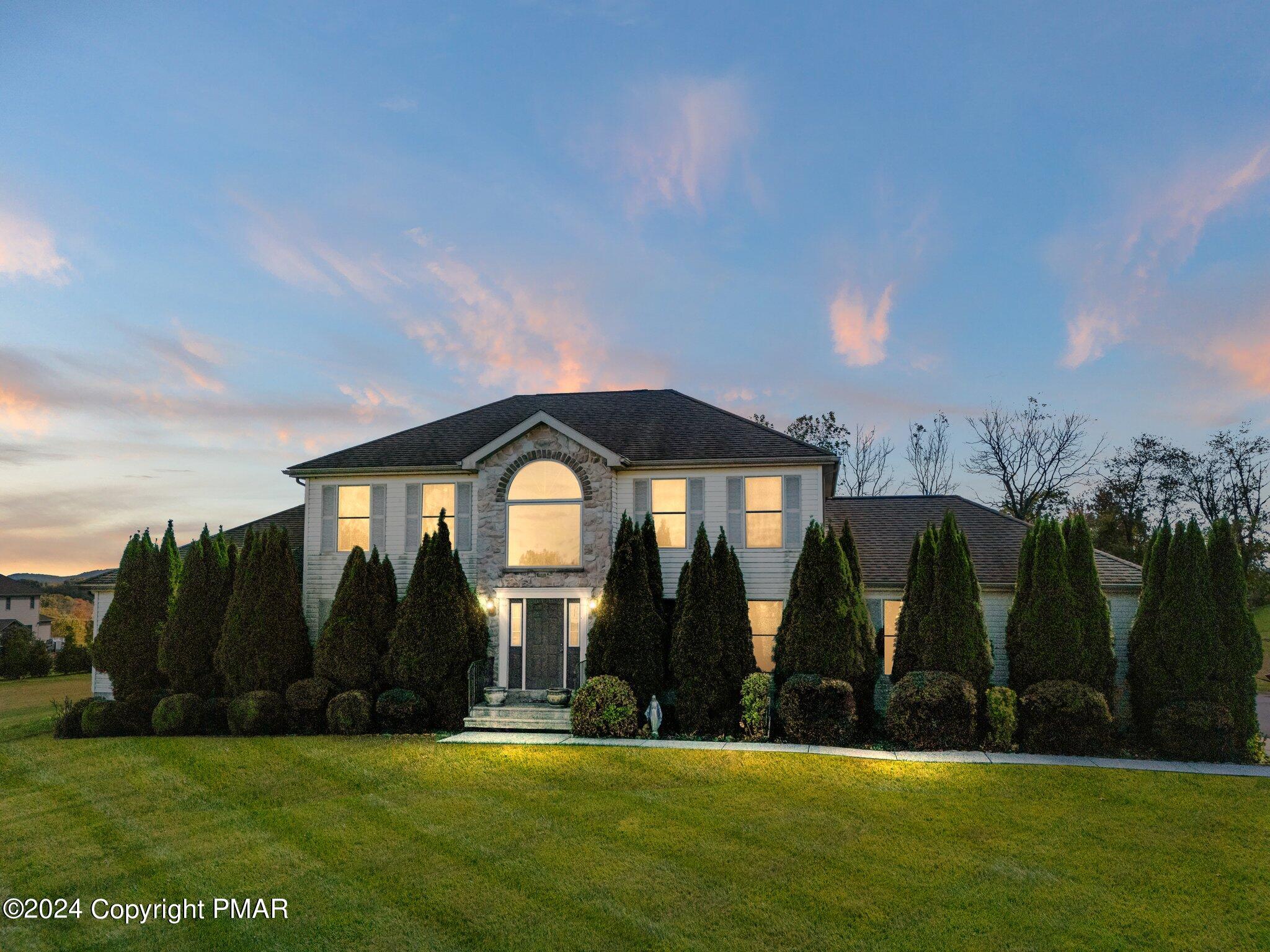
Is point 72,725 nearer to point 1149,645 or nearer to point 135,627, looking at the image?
point 135,627

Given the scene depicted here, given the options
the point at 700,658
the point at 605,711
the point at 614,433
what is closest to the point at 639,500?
the point at 614,433

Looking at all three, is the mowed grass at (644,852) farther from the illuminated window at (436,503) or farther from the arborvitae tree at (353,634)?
the illuminated window at (436,503)

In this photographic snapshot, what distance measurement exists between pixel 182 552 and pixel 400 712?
397 inches

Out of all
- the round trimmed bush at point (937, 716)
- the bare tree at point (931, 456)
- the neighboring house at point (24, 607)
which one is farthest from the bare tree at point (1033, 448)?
the neighboring house at point (24, 607)

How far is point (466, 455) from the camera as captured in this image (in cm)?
1900

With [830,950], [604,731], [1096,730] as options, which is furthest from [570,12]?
[1096,730]

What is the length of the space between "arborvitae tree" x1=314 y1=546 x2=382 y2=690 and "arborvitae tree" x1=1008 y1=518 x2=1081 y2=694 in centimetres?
1350

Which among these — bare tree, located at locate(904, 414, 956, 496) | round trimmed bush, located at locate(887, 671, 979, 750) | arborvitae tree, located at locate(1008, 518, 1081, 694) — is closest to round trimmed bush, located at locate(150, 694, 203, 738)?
round trimmed bush, located at locate(887, 671, 979, 750)

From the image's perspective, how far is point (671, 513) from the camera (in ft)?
59.4

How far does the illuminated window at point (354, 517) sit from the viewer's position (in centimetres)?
1927

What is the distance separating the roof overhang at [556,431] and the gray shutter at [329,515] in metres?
3.78

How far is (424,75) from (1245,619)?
61.3 ft

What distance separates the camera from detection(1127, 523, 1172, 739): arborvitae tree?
1452 cm

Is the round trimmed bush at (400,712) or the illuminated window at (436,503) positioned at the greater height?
the illuminated window at (436,503)
